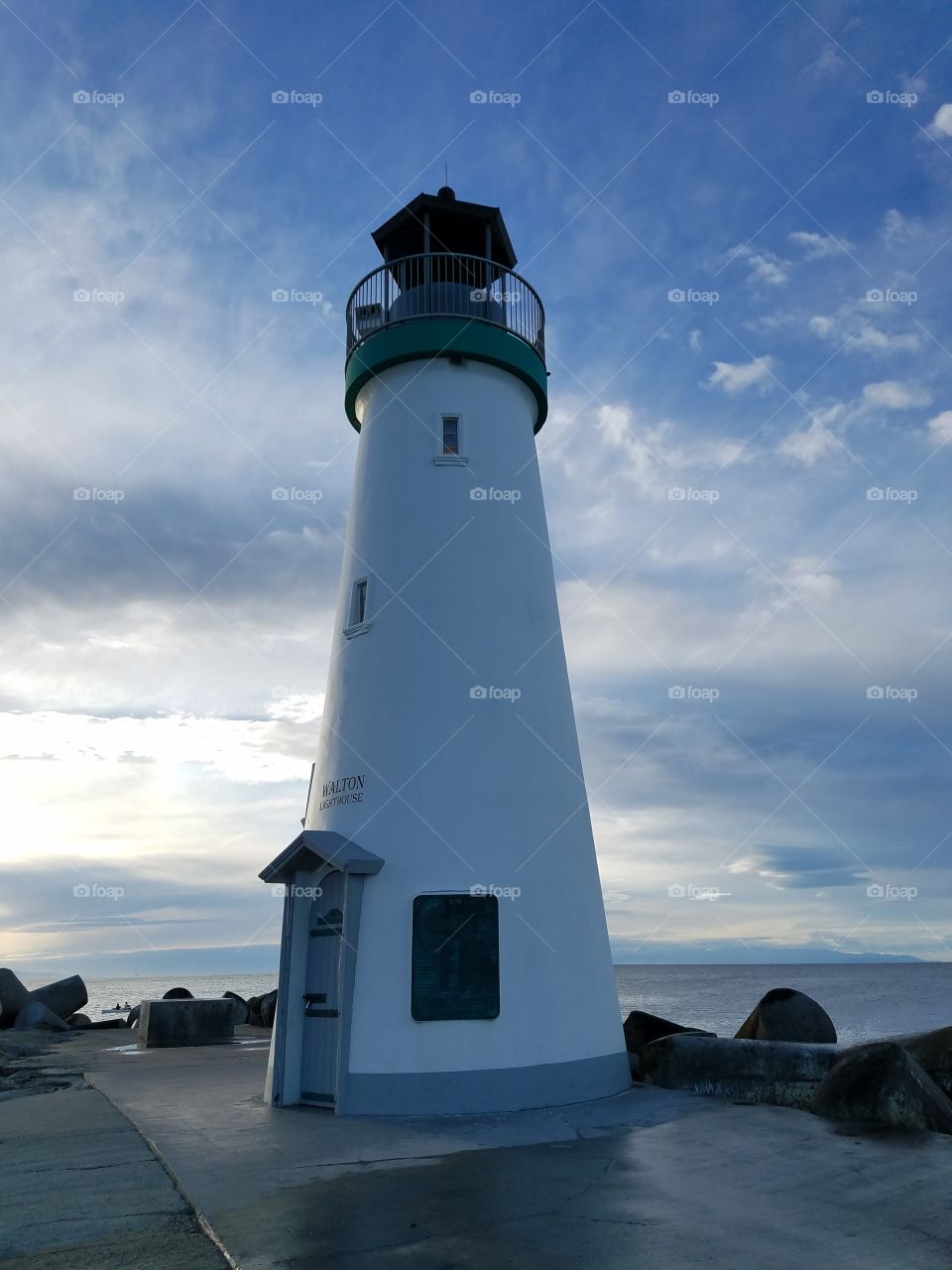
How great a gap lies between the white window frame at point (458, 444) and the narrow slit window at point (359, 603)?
195 cm

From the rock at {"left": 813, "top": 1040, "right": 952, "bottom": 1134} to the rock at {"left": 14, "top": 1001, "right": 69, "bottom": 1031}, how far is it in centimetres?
2001

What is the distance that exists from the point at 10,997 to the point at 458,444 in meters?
21.6

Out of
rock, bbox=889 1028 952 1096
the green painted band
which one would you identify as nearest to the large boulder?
rock, bbox=889 1028 952 1096

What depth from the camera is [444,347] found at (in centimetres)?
1281

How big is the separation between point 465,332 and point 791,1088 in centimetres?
1055

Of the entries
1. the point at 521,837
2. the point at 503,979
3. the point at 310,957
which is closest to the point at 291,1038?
the point at 310,957

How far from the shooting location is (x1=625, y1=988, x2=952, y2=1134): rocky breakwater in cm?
916

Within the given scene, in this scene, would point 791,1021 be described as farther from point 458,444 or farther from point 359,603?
point 458,444

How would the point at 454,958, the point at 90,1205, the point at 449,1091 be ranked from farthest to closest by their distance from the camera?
the point at 454,958 → the point at 449,1091 → the point at 90,1205

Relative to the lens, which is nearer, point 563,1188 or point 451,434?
point 563,1188

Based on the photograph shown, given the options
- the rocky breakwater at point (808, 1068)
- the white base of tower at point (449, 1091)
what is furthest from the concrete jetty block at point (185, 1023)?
the white base of tower at point (449, 1091)

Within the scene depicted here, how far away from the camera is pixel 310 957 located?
37.5 ft

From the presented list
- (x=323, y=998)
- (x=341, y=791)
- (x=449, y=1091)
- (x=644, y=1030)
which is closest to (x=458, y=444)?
(x=341, y=791)

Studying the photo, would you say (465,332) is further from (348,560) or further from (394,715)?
(394,715)
